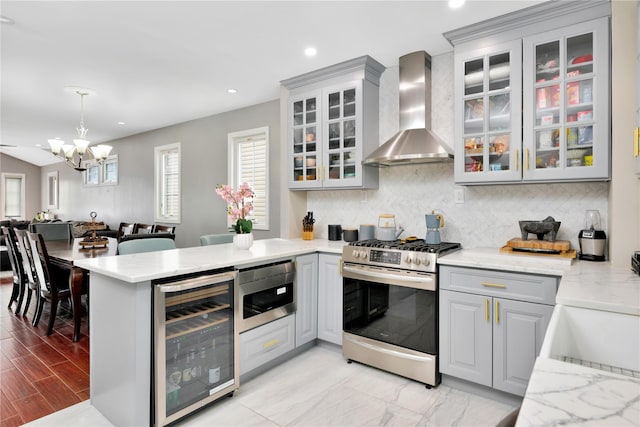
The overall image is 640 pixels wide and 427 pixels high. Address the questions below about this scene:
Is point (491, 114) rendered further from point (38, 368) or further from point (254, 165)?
point (38, 368)

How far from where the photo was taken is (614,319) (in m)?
1.35

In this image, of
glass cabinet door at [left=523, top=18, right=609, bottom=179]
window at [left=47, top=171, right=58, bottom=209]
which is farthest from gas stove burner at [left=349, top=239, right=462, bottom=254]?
window at [left=47, top=171, right=58, bottom=209]

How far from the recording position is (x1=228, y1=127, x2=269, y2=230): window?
466 centimetres

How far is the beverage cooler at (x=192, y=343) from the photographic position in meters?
1.99

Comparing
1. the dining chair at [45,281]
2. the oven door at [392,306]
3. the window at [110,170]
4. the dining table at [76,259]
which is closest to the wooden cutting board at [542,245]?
the oven door at [392,306]

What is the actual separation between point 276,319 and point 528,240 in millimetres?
1955

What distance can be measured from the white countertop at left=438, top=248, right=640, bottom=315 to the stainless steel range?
0.65 feet

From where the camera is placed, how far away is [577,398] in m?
0.72

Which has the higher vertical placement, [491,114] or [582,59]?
[582,59]

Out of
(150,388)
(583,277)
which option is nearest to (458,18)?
(583,277)

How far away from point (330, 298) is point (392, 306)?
620 millimetres

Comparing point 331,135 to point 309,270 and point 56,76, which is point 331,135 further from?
point 56,76

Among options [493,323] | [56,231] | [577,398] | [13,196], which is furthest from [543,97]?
[13,196]

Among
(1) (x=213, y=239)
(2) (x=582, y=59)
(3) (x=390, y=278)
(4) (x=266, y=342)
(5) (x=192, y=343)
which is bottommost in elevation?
(4) (x=266, y=342)
